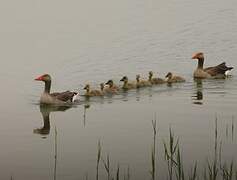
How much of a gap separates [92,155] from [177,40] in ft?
63.3

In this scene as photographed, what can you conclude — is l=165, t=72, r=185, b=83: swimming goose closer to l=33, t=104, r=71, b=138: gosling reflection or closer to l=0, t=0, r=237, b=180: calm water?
l=0, t=0, r=237, b=180: calm water

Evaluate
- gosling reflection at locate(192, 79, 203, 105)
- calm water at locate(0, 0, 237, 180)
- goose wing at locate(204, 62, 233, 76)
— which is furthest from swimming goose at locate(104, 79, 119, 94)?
goose wing at locate(204, 62, 233, 76)

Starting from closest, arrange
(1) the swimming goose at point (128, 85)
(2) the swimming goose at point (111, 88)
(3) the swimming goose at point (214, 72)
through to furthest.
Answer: (2) the swimming goose at point (111, 88)
(1) the swimming goose at point (128, 85)
(3) the swimming goose at point (214, 72)

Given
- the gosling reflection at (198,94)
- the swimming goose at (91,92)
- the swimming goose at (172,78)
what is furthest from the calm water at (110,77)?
the swimming goose at (91,92)

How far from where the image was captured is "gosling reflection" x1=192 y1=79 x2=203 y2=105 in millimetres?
19172

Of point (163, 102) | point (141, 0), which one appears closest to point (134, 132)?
point (163, 102)

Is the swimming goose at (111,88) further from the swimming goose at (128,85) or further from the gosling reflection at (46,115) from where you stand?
the gosling reflection at (46,115)

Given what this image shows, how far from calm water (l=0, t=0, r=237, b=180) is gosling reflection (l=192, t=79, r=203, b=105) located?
0.04 m

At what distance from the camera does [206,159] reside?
40.8ft

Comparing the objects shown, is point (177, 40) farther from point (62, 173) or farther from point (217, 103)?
point (62, 173)

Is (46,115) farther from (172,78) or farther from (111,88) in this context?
(172,78)

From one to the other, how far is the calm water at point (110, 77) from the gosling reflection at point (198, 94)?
0.04 m

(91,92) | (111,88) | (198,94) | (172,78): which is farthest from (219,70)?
(91,92)

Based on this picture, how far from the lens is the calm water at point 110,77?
13430 millimetres
